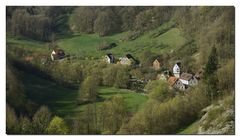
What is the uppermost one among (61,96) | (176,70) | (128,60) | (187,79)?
(128,60)

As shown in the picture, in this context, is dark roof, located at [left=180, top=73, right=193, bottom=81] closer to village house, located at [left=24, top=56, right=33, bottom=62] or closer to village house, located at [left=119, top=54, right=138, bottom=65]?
village house, located at [left=119, top=54, right=138, bottom=65]

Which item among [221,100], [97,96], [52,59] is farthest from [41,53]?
[221,100]

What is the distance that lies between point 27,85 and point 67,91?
3.47 feet

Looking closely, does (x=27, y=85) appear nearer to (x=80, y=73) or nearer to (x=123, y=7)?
(x=80, y=73)

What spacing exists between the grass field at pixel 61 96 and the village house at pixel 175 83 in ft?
2.43

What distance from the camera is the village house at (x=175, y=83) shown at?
18.2 m

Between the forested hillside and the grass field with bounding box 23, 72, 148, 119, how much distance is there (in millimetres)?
26

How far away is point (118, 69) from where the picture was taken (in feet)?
61.0

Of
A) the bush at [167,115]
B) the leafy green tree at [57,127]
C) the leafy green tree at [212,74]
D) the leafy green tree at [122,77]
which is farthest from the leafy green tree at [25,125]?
the leafy green tree at [212,74]

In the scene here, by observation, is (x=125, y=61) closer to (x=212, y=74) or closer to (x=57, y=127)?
(x=212, y=74)

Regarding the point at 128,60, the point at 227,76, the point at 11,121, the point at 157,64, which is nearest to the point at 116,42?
the point at 128,60

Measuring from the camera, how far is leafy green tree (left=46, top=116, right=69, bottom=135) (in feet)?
58.8

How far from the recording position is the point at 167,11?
18359 mm

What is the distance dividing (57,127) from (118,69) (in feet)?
7.24
